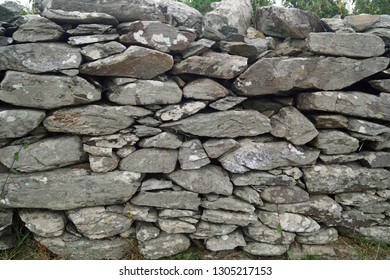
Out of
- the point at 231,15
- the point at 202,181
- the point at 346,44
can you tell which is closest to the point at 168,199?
the point at 202,181

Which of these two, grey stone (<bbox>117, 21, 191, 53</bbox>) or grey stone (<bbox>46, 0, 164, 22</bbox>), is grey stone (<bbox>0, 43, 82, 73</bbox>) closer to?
grey stone (<bbox>46, 0, 164, 22</bbox>)

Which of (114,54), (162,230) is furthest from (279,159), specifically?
(114,54)

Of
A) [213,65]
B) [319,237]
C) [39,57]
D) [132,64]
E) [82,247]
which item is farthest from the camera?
[319,237]

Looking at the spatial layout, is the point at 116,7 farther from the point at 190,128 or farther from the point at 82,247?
the point at 82,247

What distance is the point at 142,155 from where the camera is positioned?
3.08 m

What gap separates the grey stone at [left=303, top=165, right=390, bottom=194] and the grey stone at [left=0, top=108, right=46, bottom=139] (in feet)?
11.7

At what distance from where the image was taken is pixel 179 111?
2.99 meters

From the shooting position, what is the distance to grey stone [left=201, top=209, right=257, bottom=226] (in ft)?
10.7

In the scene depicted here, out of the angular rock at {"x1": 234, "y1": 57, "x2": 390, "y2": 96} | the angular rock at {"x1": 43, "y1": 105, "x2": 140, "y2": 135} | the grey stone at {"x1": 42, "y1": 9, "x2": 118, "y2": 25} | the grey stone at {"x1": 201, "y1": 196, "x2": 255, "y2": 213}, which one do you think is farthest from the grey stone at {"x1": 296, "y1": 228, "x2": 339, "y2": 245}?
the grey stone at {"x1": 42, "y1": 9, "x2": 118, "y2": 25}

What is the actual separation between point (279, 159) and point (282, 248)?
53.2 inches

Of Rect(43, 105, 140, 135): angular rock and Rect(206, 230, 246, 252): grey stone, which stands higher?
Rect(43, 105, 140, 135): angular rock

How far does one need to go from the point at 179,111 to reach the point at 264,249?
234 cm

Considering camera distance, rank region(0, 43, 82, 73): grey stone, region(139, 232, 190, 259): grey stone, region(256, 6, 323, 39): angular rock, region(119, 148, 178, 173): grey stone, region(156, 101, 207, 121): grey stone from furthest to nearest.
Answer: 1. region(139, 232, 190, 259): grey stone
2. region(256, 6, 323, 39): angular rock
3. region(119, 148, 178, 173): grey stone
4. region(156, 101, 207, 121): grey stone
5. region(0, 43, 82, 73): grey stone
